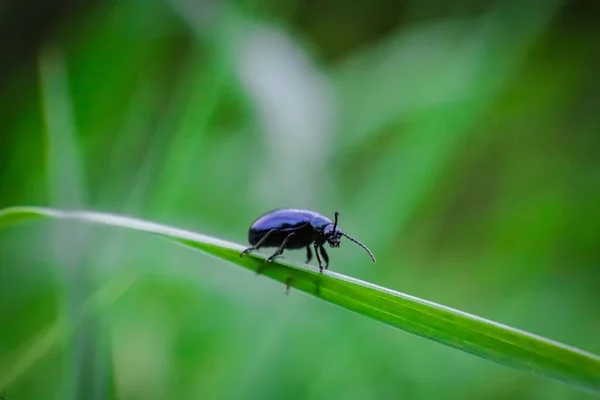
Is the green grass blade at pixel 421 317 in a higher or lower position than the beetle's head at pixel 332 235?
lower

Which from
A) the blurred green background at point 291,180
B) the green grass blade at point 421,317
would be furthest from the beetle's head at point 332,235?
the green grass blade at point 421,317

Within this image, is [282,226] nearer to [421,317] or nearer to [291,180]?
[291,180]

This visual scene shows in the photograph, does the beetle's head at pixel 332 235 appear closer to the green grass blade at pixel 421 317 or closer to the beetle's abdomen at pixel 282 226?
the beetle's abdomen at pixel 282 226

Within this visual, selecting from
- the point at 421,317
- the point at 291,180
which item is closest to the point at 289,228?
the point at 291,180

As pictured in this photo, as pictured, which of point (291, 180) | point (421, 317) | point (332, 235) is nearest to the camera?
point (421, 317)

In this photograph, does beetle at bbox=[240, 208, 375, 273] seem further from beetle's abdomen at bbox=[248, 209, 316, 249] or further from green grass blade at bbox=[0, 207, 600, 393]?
green grass blade at bbox=[0, 207, 600, 393]
